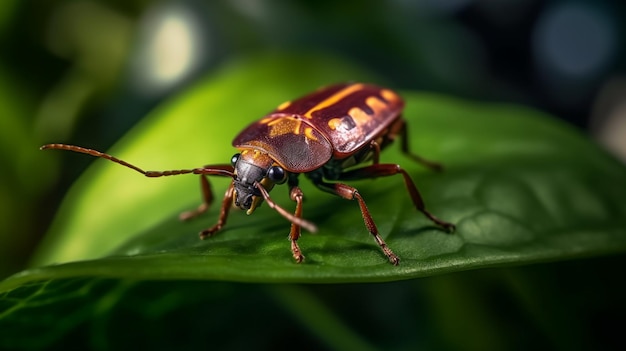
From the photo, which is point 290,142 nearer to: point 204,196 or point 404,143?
point 204,196

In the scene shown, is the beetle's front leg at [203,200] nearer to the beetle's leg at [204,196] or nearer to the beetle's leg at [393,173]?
the beetle's leg at [204,196]

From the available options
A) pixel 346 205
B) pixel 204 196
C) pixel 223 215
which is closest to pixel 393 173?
pixel 346 205

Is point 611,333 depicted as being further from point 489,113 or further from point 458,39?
point 458,39

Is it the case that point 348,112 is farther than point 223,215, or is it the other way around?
point 348,112

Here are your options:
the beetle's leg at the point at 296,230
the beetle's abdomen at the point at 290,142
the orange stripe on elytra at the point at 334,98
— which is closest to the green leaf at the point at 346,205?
the beetle's leg at the point at 296,230

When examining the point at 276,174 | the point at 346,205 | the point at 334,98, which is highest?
the point at 334,98

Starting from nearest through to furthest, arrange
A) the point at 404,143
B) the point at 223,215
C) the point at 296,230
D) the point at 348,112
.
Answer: the point at 296,230 < the point at 223,215 < the point at 348,112 < the point at 404,143

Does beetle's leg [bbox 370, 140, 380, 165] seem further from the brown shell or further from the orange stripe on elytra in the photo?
the orange stripe on elytra

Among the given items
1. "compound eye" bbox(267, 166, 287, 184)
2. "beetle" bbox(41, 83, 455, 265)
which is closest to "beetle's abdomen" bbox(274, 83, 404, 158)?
"beetle" bbox(41, 83, 455, 265)
